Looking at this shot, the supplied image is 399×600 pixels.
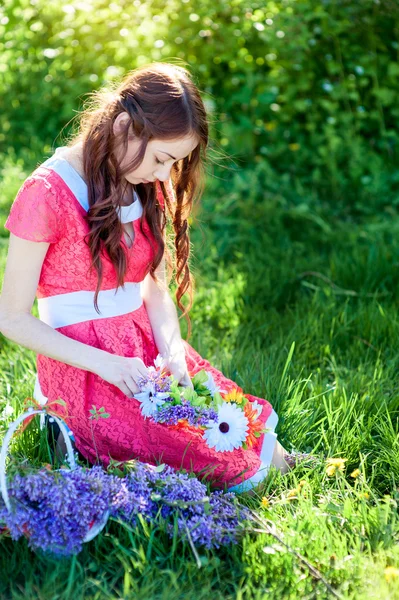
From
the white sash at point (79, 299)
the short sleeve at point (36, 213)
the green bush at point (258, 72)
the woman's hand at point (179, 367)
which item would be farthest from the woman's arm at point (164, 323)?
the green bush at point (258, 72)

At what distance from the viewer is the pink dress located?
6.64 feet

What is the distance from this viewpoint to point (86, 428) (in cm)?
205

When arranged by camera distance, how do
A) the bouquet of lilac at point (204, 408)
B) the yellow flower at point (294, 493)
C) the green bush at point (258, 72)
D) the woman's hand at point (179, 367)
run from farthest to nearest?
1. the green bush at point (258, 72)
2. the woman's hand at point (179, 367)
3. the yellow flower at point (294, 493)
4. the bouquet of lilac at point (204, 408)

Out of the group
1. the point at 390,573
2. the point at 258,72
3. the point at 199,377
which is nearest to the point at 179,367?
the point at 199,377

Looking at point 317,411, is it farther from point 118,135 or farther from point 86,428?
point 118,135

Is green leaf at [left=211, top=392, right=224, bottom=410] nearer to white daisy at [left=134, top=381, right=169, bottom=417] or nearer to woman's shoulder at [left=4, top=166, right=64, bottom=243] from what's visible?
white daisy at [left=134, top=381, right=169, bottom=417]

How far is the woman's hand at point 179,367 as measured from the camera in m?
2.15

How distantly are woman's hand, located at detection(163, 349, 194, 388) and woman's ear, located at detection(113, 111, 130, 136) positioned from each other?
0.64 m

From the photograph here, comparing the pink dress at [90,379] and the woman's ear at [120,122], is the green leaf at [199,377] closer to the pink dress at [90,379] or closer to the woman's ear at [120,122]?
the pink dress at [90,379]

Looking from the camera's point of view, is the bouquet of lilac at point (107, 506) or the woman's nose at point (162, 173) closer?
the bouquet of lilac at point (107, 506)

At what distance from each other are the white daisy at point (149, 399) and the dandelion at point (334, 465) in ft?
1.65

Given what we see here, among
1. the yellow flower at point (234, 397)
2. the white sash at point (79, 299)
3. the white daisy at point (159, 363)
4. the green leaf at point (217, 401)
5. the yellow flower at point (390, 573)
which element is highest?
the white sash at point (79, 299)

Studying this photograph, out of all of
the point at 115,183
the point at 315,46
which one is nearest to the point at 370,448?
the point at 115,183

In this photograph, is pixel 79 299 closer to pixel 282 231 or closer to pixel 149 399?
pixel 149 399
